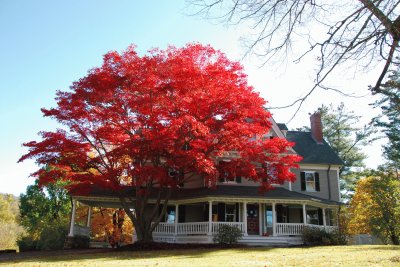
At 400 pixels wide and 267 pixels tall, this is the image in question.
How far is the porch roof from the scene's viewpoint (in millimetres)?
22469

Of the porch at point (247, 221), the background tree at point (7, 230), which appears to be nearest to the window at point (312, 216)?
the porch at point (247, 221)

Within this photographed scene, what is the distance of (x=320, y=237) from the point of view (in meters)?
21.4

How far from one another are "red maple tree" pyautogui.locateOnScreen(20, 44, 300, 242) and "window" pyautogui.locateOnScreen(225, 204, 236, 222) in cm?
529

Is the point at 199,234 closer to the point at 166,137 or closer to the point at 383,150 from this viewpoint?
the point at 166,137

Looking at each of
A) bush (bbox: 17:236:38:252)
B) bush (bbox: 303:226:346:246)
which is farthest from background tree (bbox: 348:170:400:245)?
bush (bbox: 17:236:38:252)

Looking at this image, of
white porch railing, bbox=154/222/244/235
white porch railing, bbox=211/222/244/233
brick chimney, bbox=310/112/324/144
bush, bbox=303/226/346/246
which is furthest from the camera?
brick chimney, bbox=310/112/324/144

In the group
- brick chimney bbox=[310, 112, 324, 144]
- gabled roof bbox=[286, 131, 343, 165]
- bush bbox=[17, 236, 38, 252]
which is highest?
brick chimney bbox=[310, 112, 324, 144]

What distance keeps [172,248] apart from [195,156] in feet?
17.2

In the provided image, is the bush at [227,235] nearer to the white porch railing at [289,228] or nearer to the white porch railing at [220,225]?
the white porch railing at [220,225]

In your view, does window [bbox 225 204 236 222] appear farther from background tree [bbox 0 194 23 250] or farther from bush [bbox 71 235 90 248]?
background tree [bbox 0 194 23 250]

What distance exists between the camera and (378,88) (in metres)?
5.25

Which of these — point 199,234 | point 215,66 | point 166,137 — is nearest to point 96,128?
point 166,137

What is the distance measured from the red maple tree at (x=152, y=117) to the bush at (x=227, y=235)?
3.42m

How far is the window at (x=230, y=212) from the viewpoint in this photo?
80.2 feet
